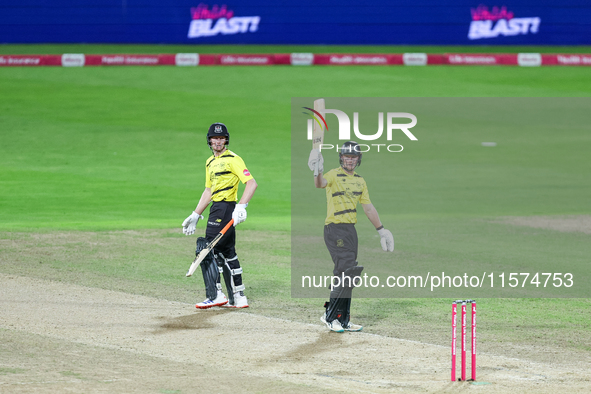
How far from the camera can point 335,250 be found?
1009cm

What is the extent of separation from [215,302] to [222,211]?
4.31ft

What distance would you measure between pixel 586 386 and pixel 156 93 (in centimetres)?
2823

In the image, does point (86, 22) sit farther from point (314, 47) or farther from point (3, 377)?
point (3, 377)

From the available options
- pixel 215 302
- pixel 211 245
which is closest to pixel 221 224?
pixel 211 245

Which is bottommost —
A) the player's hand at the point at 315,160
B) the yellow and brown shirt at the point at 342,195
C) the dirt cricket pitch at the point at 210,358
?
the dirt cricket pitch at the point at 210,358

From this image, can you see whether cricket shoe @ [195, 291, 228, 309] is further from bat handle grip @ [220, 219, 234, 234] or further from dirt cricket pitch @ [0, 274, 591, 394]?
bat handle grip @ [220, 219, 234, 234]

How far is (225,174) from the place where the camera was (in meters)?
11.2

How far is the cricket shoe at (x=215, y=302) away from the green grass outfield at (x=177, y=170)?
0.52 m

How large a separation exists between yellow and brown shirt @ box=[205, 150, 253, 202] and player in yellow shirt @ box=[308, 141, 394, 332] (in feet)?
5.08

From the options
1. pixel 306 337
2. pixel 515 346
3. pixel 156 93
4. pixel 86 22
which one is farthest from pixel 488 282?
pixel 86 22

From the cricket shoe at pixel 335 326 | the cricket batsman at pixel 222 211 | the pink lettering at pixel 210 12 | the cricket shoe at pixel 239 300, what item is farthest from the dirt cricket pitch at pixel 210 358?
the pink lettering at pixel 210 12

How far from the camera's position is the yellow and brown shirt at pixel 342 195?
1009 cm

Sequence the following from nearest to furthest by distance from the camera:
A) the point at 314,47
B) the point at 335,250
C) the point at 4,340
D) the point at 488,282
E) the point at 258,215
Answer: the point at 4,340
the point at 335,250
the point at 488,282
the point at 258,215
the point at 314,47

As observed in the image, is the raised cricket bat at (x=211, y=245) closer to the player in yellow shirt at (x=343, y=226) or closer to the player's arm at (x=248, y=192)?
the player's arm at (x=248, y=192)
